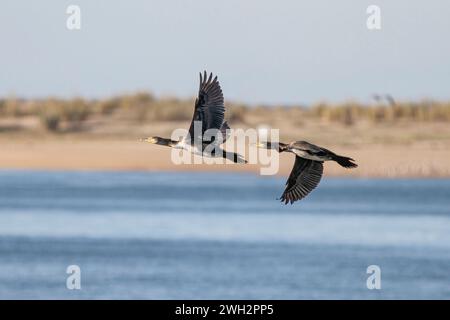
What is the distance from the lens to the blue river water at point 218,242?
26.5 metres

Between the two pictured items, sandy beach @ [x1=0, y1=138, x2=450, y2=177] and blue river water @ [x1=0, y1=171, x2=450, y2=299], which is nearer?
blue river water @ [x1=0, y1=171, x2=450, y2=299]

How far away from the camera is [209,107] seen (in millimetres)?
14797

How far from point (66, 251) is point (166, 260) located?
2277 millimetres

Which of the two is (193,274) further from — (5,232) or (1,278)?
(5,232)

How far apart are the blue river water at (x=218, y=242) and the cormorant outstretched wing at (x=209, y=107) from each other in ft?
35.0

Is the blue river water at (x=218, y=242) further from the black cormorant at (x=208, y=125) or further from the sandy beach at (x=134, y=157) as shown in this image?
the black cormorant at (x=208, y=125)

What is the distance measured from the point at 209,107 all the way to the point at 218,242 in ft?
57.0

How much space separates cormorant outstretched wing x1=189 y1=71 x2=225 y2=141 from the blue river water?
421 inches

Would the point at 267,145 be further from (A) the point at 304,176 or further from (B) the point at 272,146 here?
(A) the point at 304,176

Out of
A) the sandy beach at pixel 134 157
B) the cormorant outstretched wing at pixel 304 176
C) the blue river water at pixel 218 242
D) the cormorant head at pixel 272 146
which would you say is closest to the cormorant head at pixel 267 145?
the cormorant head at pixel 272 146

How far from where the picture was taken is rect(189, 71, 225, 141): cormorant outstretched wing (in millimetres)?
14695

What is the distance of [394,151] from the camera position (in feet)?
149

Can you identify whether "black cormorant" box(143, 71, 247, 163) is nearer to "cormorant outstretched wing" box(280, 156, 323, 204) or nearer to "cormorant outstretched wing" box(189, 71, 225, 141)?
"cormorant outstretched wing" box(189, 71, 225, 141)

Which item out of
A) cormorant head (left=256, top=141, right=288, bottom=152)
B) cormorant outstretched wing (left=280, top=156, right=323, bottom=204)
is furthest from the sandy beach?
cormorant head (left=256, top=141, right=288, bottom=152)
